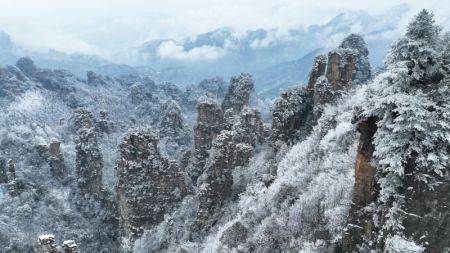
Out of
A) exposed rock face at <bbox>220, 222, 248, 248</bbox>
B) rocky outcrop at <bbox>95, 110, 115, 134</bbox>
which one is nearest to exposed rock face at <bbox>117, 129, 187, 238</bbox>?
exposed rock face at <bbox>220, 222, 248, 248</bbox>

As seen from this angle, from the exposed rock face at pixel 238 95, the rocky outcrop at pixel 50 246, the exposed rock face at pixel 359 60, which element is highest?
the exposed rock face at pixel 359 60

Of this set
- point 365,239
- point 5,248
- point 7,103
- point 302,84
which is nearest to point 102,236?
point 5,248

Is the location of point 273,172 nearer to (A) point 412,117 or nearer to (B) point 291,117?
(B) point 291,117

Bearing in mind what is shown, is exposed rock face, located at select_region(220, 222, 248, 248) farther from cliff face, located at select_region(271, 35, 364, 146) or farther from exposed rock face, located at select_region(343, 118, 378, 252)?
cliff face, located at select_region(271, 35, 364, 146)

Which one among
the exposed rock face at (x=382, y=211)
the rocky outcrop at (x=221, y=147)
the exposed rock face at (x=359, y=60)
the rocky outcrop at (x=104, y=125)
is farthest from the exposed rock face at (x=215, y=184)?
the rocky outcrop at (x=104, y=125)

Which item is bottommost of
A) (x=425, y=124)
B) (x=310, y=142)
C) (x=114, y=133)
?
(x=114, y=133)

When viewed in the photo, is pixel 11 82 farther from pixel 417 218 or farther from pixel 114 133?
pixel 417 218

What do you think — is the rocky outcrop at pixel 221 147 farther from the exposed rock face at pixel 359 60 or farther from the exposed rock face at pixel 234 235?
the exposed rock face at pixel 359 60

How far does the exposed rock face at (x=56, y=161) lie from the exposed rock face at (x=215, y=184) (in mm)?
67971

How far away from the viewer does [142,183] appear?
86.2m

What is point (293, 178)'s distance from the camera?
203ft

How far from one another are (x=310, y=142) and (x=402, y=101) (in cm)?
4690

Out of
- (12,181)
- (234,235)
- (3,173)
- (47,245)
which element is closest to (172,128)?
(3,173)

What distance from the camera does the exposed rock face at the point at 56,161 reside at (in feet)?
426
